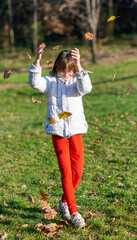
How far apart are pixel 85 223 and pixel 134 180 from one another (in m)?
1.52

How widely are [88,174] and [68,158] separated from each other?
1.88m

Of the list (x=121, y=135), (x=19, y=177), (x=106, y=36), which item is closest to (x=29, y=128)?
(x=121, y=135)

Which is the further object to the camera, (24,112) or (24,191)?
(24,112)

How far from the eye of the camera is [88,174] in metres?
5.42

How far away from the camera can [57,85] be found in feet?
12.0

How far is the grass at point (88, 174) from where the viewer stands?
12.3 feet

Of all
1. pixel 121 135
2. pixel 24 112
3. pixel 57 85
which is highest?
pixel 57 85

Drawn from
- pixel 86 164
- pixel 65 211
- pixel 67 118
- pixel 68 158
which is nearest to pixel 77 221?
pixel 65 211

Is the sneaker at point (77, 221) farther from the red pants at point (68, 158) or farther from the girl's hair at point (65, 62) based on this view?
the girl's hair at point (65, 62)

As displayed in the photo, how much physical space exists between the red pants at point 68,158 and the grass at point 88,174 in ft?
1.22

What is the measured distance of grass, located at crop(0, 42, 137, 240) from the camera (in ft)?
12.3

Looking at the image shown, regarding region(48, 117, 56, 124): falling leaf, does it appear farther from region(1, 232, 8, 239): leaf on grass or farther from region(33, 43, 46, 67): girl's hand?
region(1, 232, 8, 239): leaf on grass

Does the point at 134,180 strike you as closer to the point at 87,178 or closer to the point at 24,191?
the point at 87,178

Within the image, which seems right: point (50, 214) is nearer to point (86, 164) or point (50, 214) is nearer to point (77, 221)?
point (77, 221)
